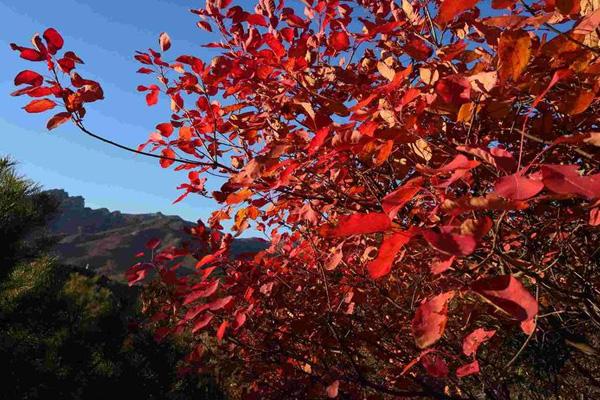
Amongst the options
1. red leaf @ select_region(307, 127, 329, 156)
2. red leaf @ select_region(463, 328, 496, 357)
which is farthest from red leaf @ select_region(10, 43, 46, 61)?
red leaf @ select_region(463, 328, 496, 357)

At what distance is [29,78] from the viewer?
1.40 metres

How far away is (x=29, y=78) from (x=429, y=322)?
58.3 inches

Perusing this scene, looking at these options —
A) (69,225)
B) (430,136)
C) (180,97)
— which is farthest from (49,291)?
(69,225)

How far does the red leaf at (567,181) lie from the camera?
56 cm

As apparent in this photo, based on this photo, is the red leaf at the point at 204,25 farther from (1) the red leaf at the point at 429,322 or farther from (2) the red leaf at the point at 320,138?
(1) the red leaf at the point at 429,322

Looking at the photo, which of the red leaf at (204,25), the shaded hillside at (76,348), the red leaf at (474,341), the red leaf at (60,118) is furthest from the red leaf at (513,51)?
the shaded hillside at (76,348)

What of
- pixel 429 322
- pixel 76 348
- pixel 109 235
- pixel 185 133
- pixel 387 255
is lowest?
pixel 109 235

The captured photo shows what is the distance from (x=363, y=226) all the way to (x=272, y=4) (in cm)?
173

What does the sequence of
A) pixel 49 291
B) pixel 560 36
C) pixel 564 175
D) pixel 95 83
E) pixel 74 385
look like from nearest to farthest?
pixel 564 175
pixel 560 36
pixel 95 83
pixel 74 385
pixel 49 291

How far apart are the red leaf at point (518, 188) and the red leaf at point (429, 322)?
290 mm

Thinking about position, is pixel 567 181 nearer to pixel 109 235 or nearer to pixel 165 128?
pixel 165 128

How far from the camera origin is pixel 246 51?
189 cm

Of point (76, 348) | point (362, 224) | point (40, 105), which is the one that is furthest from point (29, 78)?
point (76, 348)

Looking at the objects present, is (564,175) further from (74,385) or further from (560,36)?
(74,385)
